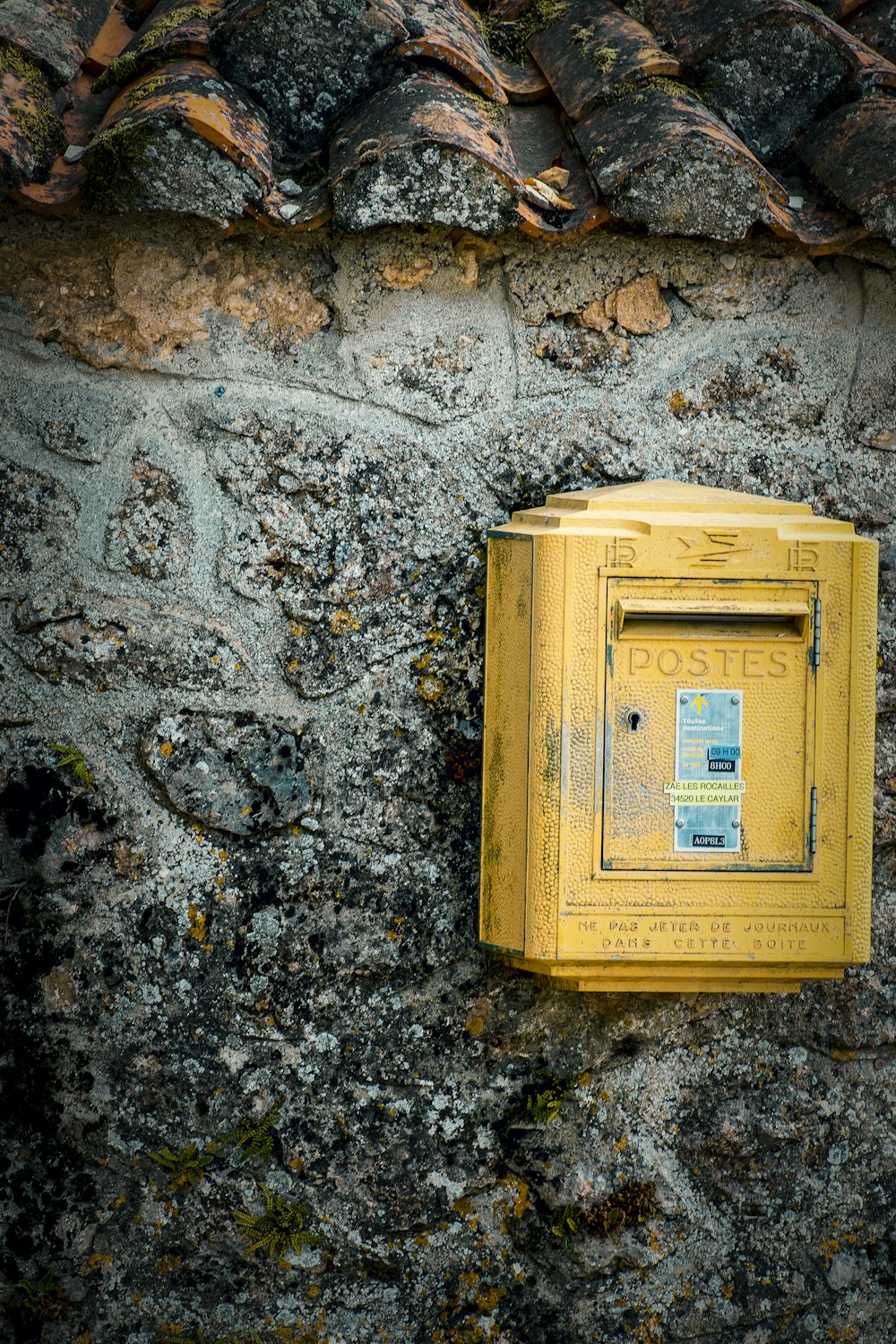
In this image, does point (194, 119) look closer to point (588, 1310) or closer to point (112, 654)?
point (112, 654)

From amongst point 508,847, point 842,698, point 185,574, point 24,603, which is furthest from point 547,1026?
point 24,603

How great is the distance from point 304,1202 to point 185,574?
984 millimetres

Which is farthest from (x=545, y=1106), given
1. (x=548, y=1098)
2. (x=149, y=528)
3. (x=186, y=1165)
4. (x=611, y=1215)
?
(x=149, y=528)

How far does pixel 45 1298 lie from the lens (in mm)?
1597

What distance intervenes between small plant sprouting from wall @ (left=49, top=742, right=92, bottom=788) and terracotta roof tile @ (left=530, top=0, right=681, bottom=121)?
1253mm

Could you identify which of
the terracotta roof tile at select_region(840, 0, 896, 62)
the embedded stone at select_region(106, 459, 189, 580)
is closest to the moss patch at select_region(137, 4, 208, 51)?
the embedded stone at select_region(106, 459, 189, 580)

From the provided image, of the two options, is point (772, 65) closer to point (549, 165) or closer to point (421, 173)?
point (549, 165)

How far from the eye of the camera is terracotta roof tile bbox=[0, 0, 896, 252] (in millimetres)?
1412

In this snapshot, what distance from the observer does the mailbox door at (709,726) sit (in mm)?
1422

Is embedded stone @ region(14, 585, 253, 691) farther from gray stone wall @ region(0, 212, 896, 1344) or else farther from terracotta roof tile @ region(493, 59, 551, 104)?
terracotta roof tile @ region(493, 59, 551, 104)

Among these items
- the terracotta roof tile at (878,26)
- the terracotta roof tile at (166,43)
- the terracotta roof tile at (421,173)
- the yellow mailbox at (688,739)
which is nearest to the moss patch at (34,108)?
the terracotta roof tile at (166,43)

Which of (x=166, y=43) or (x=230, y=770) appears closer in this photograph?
(x=166, y=43)

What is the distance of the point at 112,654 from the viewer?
1618 mm

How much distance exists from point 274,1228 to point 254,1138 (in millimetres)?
141
